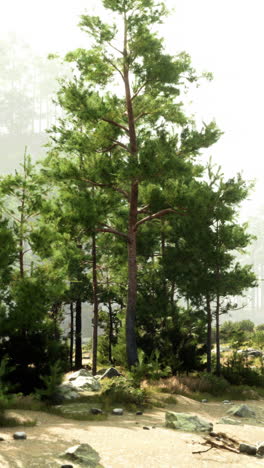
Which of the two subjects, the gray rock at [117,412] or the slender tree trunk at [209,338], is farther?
the slender tree trunk at [209,338]

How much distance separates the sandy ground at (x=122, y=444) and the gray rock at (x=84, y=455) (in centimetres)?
14

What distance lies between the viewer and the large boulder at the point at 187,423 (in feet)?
31.9

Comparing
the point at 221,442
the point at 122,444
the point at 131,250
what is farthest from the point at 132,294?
the point at 122,444

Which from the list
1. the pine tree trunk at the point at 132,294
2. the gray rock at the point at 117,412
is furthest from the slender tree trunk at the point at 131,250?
the gray rock at the point at 117,412

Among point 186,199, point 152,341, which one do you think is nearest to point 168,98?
point 186,199

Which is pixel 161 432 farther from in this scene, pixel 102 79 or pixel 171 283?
pixel 102 79

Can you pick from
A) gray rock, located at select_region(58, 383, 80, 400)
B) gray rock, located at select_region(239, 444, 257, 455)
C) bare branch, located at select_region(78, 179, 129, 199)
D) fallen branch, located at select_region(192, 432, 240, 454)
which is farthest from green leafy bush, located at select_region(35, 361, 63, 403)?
bare branch, located at select_region(78, 179, 129, 199)

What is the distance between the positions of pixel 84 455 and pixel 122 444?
4.00 feet

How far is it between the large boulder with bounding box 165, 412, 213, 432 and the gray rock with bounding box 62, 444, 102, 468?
9.90 feet

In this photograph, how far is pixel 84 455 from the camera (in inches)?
276

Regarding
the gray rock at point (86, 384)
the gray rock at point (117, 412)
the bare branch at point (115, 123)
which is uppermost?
the bare branch at point (115, 123)

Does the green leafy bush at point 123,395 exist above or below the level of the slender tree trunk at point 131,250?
below

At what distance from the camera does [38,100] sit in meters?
79.2

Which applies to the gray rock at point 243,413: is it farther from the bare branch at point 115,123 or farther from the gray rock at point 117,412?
the bare branch at point 115,123
